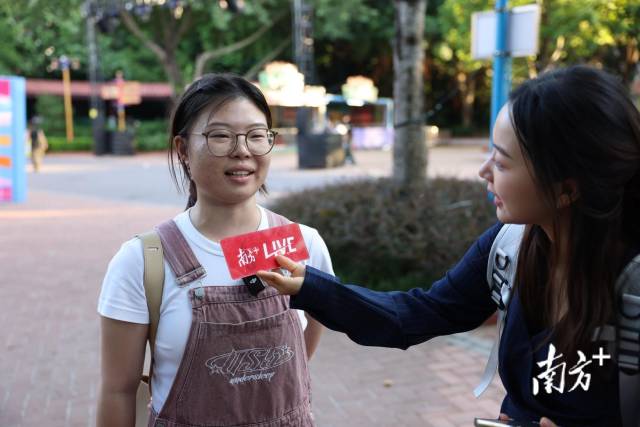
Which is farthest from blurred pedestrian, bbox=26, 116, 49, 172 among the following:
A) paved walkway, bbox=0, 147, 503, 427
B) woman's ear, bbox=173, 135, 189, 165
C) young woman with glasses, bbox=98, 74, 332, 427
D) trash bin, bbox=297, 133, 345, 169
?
young woman with glasses, bbox=98, 74, 332, 427

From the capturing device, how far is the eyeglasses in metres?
1.65

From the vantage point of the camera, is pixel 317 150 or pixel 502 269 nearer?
pixel 502 269

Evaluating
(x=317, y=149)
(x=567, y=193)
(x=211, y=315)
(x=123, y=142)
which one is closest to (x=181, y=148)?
(x=211, y=315)

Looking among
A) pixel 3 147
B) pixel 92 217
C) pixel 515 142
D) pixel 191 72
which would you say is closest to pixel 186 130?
pixel 515 142

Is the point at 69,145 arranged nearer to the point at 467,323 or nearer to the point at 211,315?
the point at 211,315

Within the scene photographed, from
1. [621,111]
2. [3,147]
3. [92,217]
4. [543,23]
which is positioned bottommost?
[92,217]

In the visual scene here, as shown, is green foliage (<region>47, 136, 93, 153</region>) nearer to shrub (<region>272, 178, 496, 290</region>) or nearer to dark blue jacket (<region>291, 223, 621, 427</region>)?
shrub (<region>272, 178, 496, 290</region>)

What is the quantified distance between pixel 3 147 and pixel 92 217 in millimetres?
3536

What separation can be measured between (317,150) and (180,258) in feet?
64.6

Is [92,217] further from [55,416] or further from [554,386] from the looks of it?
[554,386]

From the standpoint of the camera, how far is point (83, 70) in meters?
40.2

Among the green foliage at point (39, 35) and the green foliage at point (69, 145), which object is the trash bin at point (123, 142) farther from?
the green foliage at point (39, 35)

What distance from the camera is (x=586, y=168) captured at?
1238mm

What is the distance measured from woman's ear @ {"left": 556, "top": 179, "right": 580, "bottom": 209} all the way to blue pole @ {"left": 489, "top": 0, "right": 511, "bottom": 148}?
500cm
